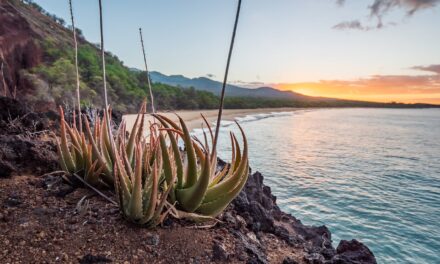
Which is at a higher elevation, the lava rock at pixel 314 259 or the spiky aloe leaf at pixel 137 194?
the spiky aloe leaf at pixel 137 194

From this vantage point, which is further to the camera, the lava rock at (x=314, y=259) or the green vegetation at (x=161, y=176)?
the lava rock at (x=314, y=259)

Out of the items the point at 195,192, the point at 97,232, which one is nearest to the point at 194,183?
the point at 195,192

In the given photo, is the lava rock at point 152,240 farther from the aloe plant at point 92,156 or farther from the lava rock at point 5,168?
the lava rock at point 5,168

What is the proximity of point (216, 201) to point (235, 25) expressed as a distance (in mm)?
1174

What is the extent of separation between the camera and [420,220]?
781 cm

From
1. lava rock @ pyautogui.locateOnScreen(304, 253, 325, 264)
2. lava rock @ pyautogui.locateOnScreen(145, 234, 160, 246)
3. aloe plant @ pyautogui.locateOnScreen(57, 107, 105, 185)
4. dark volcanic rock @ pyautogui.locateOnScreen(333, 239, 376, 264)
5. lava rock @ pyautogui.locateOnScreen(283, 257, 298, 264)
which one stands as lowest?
dark volcanic rock @ pyautogui.locateOnScreen(333, 239, 376, 264)

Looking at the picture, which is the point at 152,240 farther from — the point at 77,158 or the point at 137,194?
the point at 77,158

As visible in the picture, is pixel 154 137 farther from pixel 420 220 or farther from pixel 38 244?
pixel 420 220

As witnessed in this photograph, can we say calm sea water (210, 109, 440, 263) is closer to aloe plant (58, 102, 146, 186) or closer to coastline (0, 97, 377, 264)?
coastline (0, 97, 377, 264)

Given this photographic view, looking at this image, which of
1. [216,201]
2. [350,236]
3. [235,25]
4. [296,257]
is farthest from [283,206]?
[235,25]

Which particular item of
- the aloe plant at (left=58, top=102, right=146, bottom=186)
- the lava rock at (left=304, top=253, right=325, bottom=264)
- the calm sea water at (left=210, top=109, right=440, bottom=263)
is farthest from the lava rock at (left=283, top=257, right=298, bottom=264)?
the calm sea water at (left=210, top=109, right=440, bottom=263)

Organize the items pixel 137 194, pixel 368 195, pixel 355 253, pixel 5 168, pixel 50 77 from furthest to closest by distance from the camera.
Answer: pixel 50 77
pixel 368 195
pixel 355 253
pixel 5 168
pixel 137 194

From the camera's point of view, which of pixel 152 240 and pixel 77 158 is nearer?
pixel 152 240

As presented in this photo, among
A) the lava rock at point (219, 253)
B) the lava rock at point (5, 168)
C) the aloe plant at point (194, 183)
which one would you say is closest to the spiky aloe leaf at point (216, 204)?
the aloe plant at point (194, 183)
